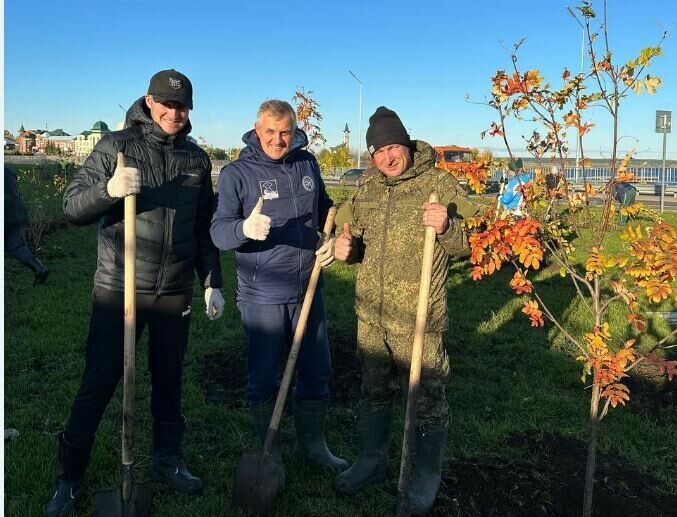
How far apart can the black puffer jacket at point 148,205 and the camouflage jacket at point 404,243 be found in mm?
888

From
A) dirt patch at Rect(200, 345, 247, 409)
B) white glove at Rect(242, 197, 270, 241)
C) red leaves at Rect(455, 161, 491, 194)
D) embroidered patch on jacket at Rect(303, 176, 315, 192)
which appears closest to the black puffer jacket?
white glove at Rect(242, 197, 270, 241)

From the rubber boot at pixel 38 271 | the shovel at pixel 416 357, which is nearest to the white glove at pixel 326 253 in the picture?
the shovel at pixel 416 357

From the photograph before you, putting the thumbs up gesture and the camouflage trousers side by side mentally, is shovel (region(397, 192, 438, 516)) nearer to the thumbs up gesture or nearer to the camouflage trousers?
the camouflage trousers

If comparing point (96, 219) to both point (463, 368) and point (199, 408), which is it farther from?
point (463, 368)

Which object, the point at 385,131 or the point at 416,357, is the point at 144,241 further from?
the point at 416,357

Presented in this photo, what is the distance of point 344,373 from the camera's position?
498cm

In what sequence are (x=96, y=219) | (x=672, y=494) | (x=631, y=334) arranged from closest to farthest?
(x=96, y=219) → (x=672, y=494) → (x=631, y=334)

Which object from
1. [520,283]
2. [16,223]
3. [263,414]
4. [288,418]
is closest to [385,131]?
[520,283]

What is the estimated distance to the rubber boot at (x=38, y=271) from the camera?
25.8ft

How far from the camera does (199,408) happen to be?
4355 millimetres

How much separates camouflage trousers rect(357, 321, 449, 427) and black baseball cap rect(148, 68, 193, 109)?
59.0 inches

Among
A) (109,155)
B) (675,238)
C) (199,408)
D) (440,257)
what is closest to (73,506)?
(199,408)

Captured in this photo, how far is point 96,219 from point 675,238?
8.63 ft

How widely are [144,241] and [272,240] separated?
652 mm
